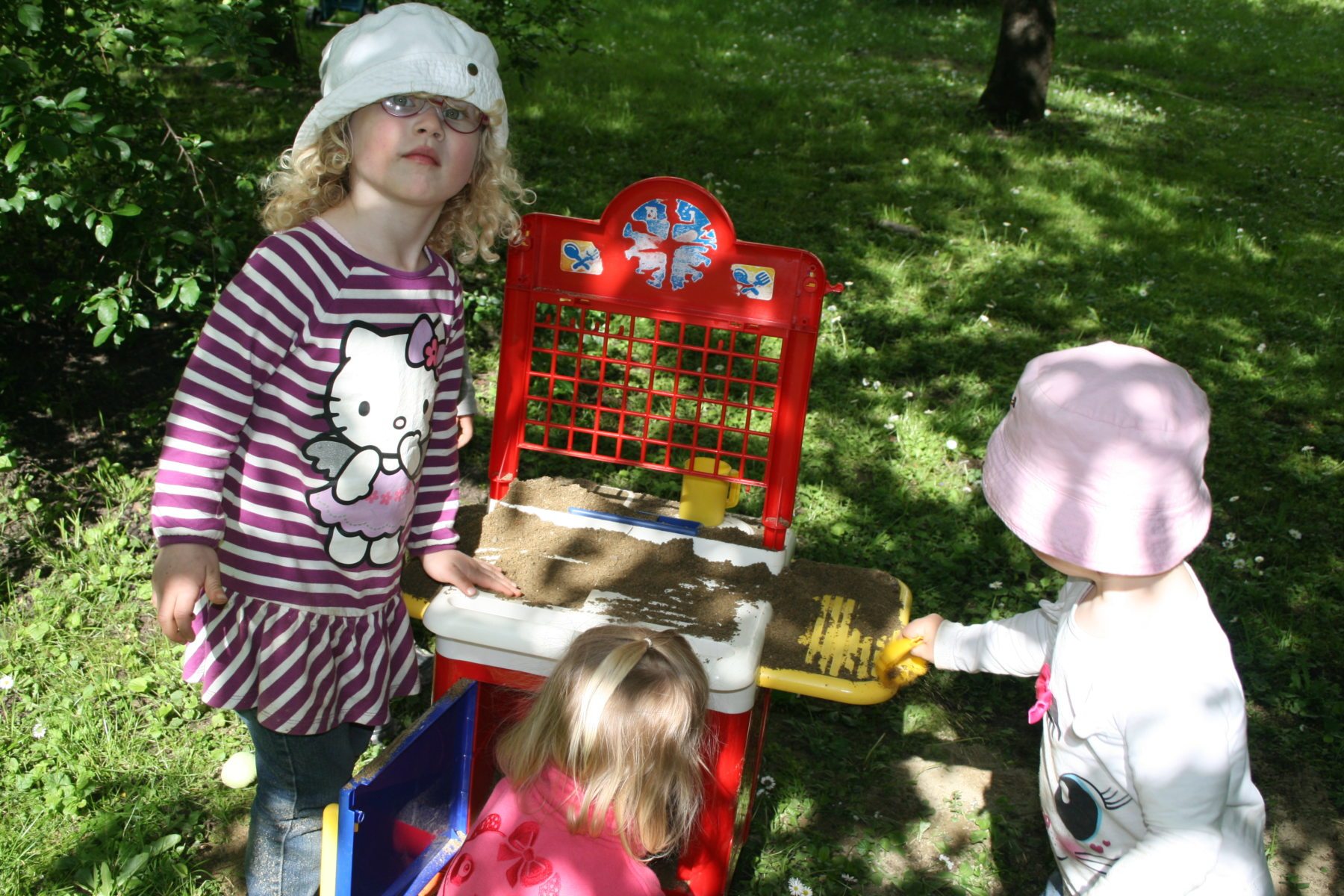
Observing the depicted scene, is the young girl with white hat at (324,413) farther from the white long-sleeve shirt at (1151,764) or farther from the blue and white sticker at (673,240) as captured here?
the white long-sleeve shirt at (1151,764)

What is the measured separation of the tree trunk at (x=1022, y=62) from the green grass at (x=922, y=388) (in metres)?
0.30

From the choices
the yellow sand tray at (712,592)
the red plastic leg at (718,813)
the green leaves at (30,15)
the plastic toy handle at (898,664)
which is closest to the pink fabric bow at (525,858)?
the red plastic leg at (718,813)

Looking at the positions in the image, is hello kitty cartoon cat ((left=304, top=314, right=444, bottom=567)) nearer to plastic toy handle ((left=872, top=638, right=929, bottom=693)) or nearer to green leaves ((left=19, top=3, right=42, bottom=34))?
plastic toy handle ((left=872, top=638, right=929, bottom=693))

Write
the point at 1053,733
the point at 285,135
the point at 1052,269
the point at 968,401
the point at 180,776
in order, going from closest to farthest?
the point at 1053,733, the point at 180,776, the point at 968,401, the point at 1052,269, the point at 285,135

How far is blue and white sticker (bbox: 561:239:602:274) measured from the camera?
234cm

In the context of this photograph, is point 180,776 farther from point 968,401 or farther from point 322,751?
point 968,401

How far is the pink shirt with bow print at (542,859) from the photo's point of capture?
1570 millimetres

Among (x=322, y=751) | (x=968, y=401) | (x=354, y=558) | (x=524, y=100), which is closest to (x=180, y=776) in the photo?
(x=322, y=751)

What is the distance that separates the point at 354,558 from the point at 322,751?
14.8 inches

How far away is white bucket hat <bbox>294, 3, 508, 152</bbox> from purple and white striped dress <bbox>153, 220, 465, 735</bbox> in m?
0.21

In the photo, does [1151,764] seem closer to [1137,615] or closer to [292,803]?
[1137,615]

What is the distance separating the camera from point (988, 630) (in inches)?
74.0

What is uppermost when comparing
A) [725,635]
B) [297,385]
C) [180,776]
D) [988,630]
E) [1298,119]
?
[1298,119]

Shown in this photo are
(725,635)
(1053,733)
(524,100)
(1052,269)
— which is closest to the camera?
(1053,733)
